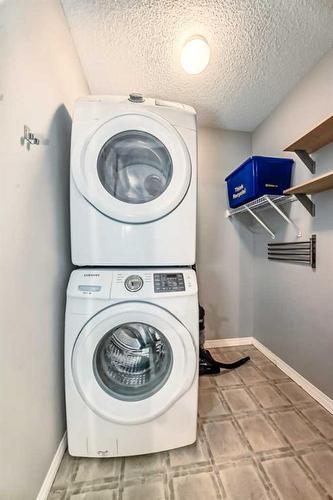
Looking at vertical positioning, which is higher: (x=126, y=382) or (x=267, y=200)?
(x=267, y=200)

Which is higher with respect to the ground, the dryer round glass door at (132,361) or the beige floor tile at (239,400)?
the dryer round glass door at (132,361)

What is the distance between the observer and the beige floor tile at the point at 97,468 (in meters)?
1.05

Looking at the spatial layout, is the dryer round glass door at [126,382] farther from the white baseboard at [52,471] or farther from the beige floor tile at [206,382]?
the beige floor tile at [206,382]

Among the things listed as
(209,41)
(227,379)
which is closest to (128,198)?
(209,41)

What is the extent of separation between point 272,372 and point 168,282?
57.0 inches

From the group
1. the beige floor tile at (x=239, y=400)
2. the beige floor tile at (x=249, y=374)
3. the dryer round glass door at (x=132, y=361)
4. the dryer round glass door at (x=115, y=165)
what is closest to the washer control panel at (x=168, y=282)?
the dryer round glass door at (x=132, y=361)

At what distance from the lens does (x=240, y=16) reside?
124 centimetres

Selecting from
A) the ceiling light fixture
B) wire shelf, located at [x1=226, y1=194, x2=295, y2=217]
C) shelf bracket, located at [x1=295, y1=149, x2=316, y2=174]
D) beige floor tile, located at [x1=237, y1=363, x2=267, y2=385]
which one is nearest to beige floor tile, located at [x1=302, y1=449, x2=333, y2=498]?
beige floor tile, located at [x1=237, y1=363, x2=267, y2=385]

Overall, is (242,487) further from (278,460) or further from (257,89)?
(257,89)

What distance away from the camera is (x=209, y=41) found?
138 centimetres

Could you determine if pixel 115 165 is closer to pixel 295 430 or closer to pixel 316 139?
pixel 316 139

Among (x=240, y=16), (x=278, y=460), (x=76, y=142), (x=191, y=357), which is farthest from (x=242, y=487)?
(x=240, y=16)

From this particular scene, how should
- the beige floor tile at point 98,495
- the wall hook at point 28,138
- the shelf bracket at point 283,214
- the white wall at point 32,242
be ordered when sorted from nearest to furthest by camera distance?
1. the white wall at point 32,242
2. the wall hook at point 28,138
3. the beige floor tile at point 98,495
4. the shelf bracket at point 283,214

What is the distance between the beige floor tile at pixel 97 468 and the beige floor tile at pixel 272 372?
129 cm
